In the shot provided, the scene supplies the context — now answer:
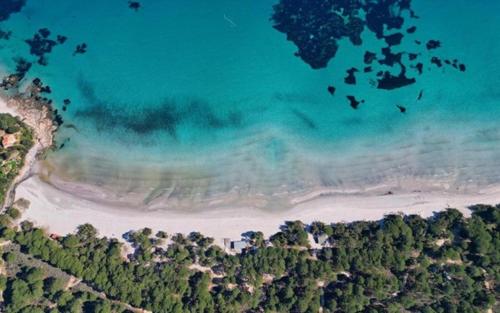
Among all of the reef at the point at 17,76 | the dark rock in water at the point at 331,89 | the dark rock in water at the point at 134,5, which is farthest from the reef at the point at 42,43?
the dark rock in water at the point at 331,89

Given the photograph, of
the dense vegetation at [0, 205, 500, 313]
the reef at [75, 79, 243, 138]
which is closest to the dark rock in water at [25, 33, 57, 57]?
the reef at [75, 79, 243, 138]

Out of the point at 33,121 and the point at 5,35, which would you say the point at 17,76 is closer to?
the point at 5,35

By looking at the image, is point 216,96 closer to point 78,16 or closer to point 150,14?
point 150,14

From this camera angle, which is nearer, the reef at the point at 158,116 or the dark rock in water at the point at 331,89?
the reef at the point at 158,116

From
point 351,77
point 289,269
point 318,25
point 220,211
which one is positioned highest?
point 318,25

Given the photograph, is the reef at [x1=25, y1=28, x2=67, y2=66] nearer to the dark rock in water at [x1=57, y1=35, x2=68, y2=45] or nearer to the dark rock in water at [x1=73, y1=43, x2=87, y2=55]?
the dark rock in water at [x1=57, y1=35, x2=68, y2=45]

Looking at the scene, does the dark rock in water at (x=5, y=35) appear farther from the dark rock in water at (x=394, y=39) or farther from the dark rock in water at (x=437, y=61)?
the dark rock in water at (x=437, y=61)

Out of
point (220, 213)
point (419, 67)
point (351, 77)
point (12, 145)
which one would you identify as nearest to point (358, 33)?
point (351, 77)
